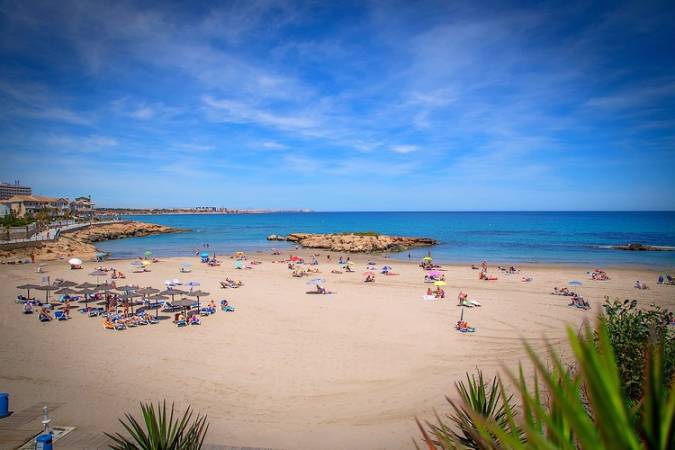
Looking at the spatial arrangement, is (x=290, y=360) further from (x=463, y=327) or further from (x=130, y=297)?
(x=130, y=297)

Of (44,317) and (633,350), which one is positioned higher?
(633,350)

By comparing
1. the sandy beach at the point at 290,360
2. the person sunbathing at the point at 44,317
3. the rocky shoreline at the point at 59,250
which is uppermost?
the rocky shoreline at the point at 59,250

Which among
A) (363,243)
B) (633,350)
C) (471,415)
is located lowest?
(363,243)

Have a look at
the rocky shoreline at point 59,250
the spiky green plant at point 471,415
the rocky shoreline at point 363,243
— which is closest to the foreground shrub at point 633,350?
the spiky green plant at point 471,415

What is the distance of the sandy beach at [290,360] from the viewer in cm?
977

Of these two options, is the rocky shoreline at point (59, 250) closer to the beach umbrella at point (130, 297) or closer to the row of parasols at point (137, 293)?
the row of parasols at point (137, 293)

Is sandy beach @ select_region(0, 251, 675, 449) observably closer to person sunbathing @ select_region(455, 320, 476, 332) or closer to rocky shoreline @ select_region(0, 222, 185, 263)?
person sunbathing @ select_region(455, 320, 476, 332)

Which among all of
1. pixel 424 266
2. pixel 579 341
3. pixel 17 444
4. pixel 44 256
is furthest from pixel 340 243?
pixel 579 341

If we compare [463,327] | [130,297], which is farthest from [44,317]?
[463,327]

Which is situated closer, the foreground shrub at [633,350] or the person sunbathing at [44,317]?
the foreground shrub at [633,350]

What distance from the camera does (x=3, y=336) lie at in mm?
15539

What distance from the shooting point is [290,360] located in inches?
534

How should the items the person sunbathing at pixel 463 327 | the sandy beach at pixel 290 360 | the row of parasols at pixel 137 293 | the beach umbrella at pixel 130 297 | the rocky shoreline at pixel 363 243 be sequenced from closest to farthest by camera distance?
1. the sandy beach at pixel 290 360
2. the person sunbathing at pixel 463 327
3. the row of parasols at pixel 137 293
4. the beach umbrella at pixel 130 297
5. the rocky shoreline at pixel 363 243

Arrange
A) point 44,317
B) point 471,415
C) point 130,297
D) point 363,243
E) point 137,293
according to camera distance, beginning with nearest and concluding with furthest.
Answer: point 471,415
point 44,317
point 137,293
point 130,297
point 363,243
